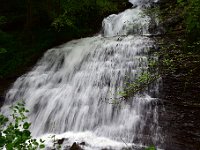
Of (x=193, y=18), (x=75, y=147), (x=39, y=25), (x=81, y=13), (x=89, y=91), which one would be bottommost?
(x=75, y=147)

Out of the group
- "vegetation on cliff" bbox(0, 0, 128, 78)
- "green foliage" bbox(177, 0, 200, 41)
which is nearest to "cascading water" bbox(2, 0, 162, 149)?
"vegetation on cliff" bbox(0, 0, 128, 78)

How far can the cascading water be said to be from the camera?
8.41 meters

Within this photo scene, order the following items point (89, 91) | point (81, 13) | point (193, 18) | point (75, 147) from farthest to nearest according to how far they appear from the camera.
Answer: point (81, 13)
point (89, 91)
point (193, 18)
point (75, 147)

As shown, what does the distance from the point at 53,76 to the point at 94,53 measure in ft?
5.67

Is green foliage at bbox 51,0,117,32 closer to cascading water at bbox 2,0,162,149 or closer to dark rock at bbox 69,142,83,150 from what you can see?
cascading water at bbox 2,0,162,149

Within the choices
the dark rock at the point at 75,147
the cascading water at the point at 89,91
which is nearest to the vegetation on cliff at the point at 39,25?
the cascading water at the point at 89,91

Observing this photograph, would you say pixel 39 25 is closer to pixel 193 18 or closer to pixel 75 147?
pixel 193 18

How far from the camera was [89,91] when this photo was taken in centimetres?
993

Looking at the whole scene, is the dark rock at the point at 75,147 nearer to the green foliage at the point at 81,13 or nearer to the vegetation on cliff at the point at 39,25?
the vegetation on cliff at the point at 39,25

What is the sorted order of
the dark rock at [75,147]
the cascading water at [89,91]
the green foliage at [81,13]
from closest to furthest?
the dark rock at [75,147]
the cascading water at [89,91]
the green foliage at [81,13]

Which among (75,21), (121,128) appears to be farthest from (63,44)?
(121,128)

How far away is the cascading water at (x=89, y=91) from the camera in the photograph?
841cm

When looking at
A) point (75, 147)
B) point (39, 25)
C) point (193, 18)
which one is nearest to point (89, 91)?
point (75, 147)

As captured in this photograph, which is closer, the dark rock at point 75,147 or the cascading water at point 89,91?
the dark rock at point 75,147
